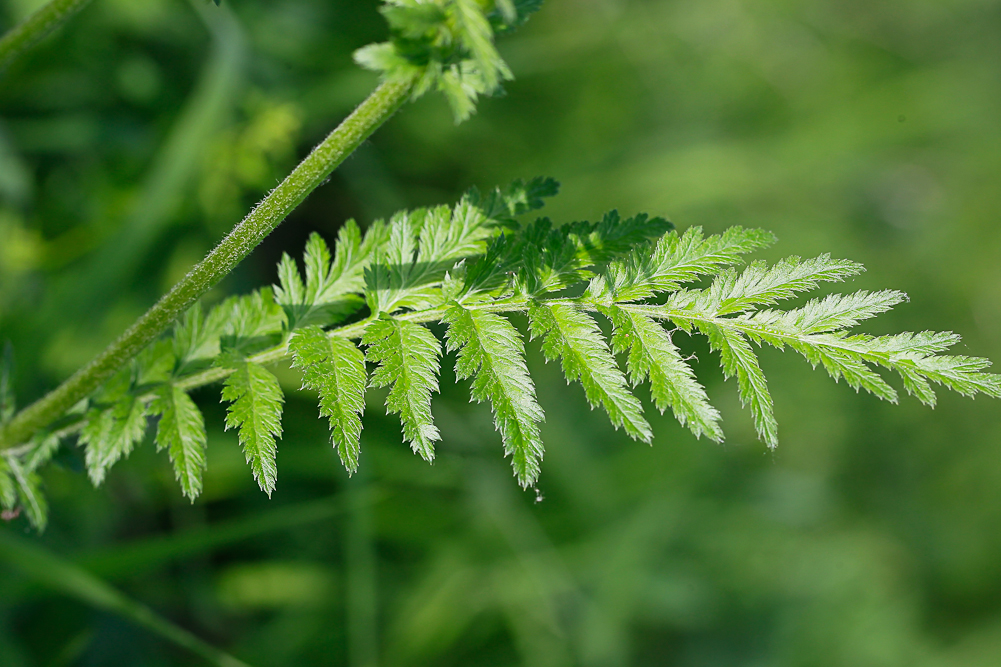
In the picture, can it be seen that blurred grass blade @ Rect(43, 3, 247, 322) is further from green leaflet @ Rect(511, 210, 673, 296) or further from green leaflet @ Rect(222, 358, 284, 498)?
green leaflet @ Rect(511, 210, 673, 296)

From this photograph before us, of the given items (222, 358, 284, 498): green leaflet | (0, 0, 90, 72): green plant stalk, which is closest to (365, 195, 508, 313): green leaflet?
(222, 358, 284, 498): green leaflet

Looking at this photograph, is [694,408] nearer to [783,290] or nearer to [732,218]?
[783,290]

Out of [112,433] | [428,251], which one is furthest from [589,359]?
[112,433]

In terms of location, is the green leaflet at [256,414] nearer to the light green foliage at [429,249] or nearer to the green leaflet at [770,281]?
the light green foliage at [429,249]

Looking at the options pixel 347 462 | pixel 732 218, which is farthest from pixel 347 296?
pixel 732 218

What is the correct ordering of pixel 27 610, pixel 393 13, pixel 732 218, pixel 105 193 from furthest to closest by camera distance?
pixel 732 218 < pixel 105 193 < pixel 27 610 < pixel 393 13

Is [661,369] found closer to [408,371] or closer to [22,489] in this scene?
[408,371]
